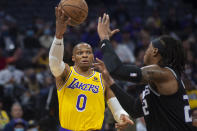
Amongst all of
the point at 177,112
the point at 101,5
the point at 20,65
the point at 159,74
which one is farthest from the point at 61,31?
the point at 101,5

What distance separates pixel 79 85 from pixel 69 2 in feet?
3.63

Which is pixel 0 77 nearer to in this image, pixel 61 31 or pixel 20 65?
pixel 20 65

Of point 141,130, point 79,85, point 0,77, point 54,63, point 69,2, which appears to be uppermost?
point 69,2

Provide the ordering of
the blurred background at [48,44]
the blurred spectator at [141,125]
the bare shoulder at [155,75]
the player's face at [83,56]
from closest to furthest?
the bare shoulder at [155,75] < the player's face at [83,56] < the blurred spectator at [141,125] < the blurred background at [48,44]

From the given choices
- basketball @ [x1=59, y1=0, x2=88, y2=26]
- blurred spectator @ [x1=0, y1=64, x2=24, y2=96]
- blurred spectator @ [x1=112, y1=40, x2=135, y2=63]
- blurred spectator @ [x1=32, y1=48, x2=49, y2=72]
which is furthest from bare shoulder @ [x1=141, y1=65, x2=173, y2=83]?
blurred spectator @ [x1=32, y1=48, x2=49, y2=72]

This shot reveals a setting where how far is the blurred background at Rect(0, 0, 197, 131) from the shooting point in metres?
7.90

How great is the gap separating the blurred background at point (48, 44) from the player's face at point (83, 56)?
1.72m

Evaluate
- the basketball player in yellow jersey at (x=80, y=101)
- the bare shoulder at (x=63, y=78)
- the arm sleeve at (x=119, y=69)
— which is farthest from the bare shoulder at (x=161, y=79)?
the bare shoulder at (x=63, y=78)

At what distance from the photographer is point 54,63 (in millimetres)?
4449

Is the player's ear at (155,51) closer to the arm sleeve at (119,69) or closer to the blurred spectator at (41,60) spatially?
the arm sleeve at (119,69)

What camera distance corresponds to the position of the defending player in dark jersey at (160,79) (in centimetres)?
365

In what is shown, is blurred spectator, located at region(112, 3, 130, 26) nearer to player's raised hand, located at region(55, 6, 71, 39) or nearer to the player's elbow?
the player's elbow

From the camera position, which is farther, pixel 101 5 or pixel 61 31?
pixel 101 5

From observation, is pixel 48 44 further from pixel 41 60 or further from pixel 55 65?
pixel 55 65
